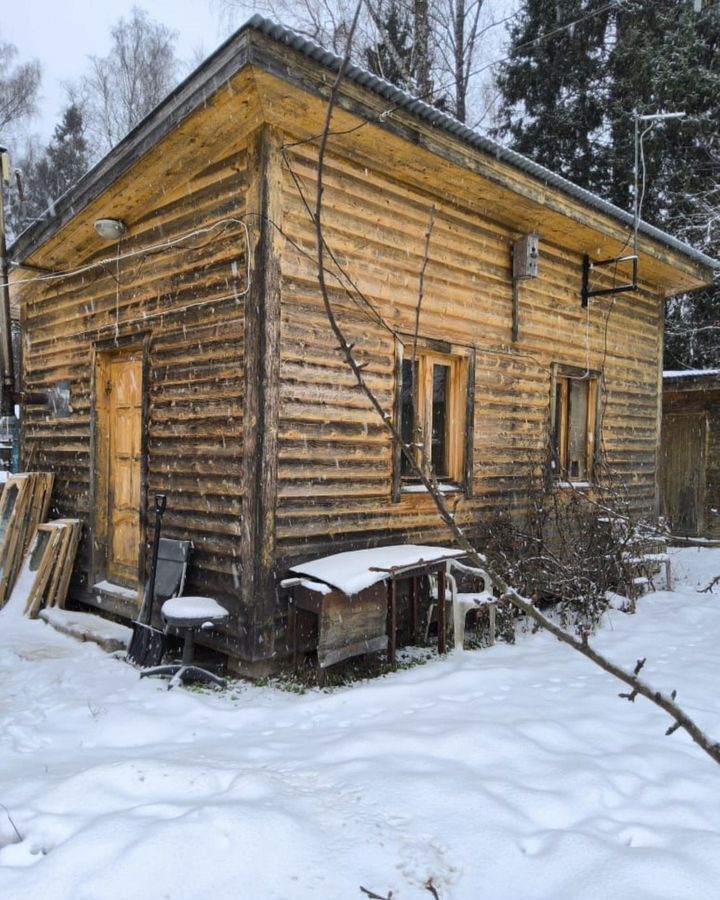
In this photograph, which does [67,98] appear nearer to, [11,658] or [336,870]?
[11,658]

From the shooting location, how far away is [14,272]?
755 cm

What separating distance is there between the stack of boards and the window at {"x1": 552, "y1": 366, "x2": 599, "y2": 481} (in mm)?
5601

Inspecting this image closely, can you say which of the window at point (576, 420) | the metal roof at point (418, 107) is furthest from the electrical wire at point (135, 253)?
the window at point (576, 420)

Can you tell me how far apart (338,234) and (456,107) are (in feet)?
47.1

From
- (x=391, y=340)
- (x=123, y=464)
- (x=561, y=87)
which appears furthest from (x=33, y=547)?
(x=561, y=87)

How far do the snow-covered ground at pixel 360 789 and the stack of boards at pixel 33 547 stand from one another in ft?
6.58

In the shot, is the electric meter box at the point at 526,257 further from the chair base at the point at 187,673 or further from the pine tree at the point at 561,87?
the pine tree at the point at 561,87

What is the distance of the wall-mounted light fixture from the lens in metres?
6.00

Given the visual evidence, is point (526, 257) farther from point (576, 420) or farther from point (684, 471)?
point (684, 471)

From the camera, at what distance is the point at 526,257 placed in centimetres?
684

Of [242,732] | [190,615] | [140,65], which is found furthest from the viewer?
[140,65]

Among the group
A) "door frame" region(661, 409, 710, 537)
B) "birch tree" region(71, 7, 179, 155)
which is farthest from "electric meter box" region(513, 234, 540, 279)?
"birch tree" region(71, 7, 179, 155)

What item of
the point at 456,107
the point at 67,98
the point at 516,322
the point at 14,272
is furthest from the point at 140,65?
the point at 516,322

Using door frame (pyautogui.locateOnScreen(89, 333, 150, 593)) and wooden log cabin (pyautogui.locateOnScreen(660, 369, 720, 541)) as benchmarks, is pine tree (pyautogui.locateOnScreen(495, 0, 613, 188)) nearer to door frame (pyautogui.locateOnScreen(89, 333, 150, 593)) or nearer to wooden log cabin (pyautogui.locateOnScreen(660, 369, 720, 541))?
wooden log cabin (pyautogui.locateOnScreen(660, 369, 720, 541))
